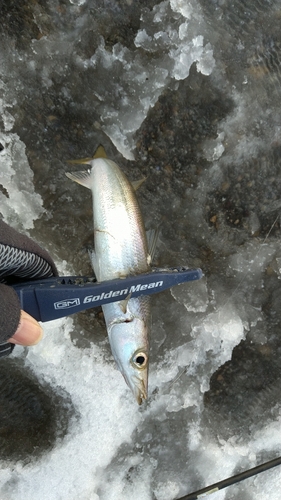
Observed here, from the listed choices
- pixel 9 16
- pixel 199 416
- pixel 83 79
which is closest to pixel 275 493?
pixel 199 416

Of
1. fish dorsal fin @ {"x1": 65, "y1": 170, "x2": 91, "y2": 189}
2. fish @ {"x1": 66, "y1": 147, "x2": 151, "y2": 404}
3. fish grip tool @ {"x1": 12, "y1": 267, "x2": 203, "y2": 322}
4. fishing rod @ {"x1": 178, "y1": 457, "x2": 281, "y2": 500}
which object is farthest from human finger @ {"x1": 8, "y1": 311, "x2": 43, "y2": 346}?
fishing rod @ {"x1": 178, "y1": 457, "x2": 281, "y2": 500}

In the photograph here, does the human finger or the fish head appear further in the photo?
the fish head

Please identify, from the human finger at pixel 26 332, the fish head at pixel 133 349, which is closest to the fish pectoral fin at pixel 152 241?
the fish head at pixel 133 349

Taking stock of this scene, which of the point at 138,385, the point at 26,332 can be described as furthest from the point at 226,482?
the point at 26,332

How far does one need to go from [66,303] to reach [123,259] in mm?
506

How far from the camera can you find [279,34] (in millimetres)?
3188

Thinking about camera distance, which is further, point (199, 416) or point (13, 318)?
point (199, 416)

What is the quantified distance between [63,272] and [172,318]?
0.89 m

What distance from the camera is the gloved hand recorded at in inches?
66.5

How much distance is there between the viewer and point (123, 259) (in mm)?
2449

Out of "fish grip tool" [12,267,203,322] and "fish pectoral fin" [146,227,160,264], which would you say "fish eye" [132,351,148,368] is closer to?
"fish grip tool" [12,267,203,322]

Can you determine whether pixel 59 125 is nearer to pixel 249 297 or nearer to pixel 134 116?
pixel 134 116

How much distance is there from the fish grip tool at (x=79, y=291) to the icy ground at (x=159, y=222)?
0.86 m

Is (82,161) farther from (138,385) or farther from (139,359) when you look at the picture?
(138,385)
